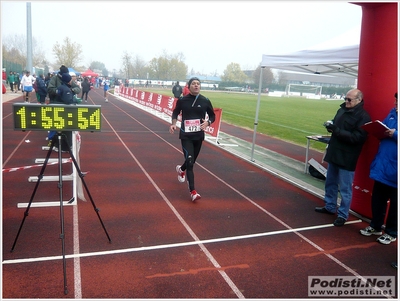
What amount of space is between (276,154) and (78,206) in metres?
6.83

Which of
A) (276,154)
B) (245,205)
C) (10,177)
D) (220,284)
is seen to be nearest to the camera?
(220,284)

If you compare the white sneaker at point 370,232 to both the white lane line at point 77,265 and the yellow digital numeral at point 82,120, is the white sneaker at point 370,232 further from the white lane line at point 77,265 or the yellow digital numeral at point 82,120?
the yellow digital numeral at point 82,120

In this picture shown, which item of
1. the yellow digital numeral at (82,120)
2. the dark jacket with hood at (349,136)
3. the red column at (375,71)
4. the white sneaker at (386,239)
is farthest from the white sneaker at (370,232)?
the yellow digital numeral at (82,120)

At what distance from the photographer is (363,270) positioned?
3.99 metres

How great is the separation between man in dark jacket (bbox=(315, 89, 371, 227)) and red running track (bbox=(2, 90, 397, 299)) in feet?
1.81

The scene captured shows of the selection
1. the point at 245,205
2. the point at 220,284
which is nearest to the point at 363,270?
the point at 220,284

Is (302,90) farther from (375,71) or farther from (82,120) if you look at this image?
(82,120)

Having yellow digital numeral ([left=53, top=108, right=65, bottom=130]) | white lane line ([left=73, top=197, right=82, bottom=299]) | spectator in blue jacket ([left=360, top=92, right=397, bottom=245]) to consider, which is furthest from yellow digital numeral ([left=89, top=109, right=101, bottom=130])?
spectator in blue jacket ([left=360, top=92, right=397, bottom=245])

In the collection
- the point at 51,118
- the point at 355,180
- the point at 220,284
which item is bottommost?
the point at 220,284

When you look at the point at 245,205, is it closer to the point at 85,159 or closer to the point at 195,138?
the point at 195,138

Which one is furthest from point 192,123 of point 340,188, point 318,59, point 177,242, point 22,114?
point 318,59

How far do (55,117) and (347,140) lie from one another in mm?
3866

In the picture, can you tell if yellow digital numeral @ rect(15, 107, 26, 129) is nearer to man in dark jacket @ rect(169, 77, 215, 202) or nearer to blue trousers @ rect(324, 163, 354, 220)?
man in dark jacket @ rect(169, 77, 215, 202)

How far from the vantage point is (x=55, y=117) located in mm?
3854
